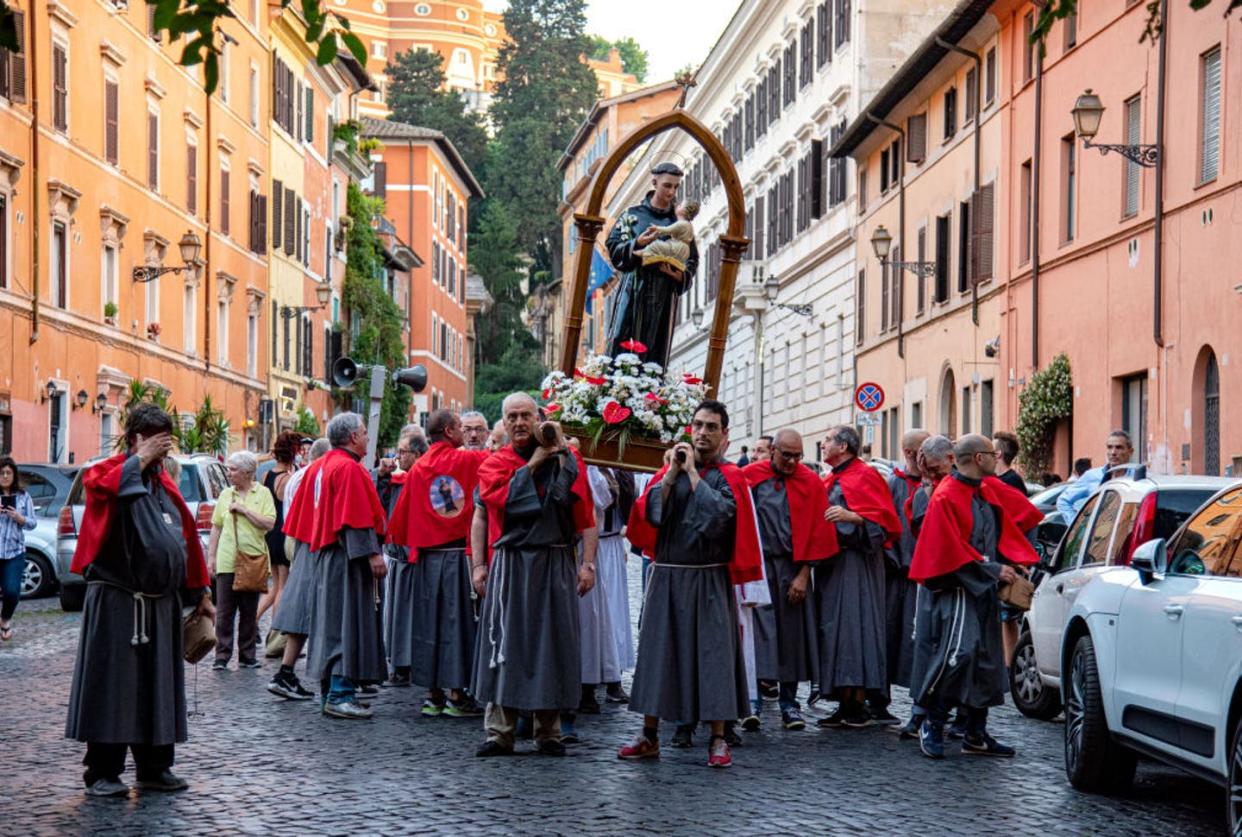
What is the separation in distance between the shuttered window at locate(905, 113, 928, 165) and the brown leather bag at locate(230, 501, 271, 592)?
1006 inches

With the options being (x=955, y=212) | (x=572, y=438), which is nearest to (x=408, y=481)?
(x=572, y=438)

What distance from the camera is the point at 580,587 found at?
11.5 meters

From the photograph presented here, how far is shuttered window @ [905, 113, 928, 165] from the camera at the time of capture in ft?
131

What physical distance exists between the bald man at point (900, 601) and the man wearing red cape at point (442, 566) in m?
2.72

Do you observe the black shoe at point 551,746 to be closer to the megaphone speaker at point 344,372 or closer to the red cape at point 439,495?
the red cape at point 439,495

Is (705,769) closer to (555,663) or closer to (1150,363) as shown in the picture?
(555,663)

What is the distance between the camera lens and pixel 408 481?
1378 cm

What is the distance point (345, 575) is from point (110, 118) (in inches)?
1058

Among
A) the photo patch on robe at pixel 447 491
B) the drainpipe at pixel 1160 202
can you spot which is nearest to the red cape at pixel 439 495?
the photo patch on robe at pixel 447 491

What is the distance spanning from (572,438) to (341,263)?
2103 inches

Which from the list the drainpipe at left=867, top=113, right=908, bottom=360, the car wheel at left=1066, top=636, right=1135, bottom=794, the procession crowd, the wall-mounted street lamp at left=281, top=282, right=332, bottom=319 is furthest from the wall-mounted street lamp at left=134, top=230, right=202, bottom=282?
the car wheel at left=1066, top=636, right=1135, bottom=794

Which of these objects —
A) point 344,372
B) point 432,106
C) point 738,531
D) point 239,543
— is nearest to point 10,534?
point 239,543

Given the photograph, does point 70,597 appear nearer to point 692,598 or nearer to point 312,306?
point 692,598

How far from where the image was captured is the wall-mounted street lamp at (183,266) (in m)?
40.2
